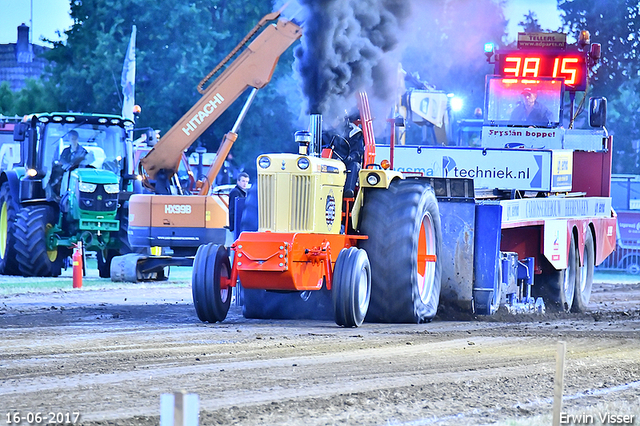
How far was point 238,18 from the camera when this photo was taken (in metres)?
43.8

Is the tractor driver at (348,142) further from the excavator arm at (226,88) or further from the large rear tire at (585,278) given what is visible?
the large rear tire at (585,278)

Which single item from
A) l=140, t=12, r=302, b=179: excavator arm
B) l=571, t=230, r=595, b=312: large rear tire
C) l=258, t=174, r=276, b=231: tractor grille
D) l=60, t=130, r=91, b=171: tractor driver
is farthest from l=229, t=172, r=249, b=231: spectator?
l=571, t=230, r=595, b=312: large rear tire

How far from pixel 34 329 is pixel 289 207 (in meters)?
2.95

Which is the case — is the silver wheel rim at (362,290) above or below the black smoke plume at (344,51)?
below

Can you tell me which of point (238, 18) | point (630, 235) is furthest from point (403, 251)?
point (238, 18)

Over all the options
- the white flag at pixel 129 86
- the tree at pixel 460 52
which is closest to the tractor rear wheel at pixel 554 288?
the white flag at pixel 129 86

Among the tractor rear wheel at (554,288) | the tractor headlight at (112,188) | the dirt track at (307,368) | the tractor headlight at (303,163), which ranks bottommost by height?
the dirt track at (307,368)

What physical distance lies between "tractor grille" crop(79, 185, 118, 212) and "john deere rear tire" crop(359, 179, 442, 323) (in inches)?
359

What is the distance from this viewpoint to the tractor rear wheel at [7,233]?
69.9 feet

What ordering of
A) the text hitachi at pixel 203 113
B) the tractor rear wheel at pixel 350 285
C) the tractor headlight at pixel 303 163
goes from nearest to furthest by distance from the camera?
the tractor rear wheel at pixel 350 285 → the tractor headlight at pixel 303 163 → the text hitachi at pixel 203 113

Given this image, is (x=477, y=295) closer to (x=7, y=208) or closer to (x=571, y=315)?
(x=571, y=315)

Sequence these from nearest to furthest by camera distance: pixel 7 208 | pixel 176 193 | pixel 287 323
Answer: pixel 287 323
pixel 176 193
pixel 7 208

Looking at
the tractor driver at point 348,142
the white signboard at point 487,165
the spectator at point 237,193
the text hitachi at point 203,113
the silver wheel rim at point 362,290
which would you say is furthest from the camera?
the text hitachi at point 203,113

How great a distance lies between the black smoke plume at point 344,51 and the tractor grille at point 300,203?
1280 millimetres
